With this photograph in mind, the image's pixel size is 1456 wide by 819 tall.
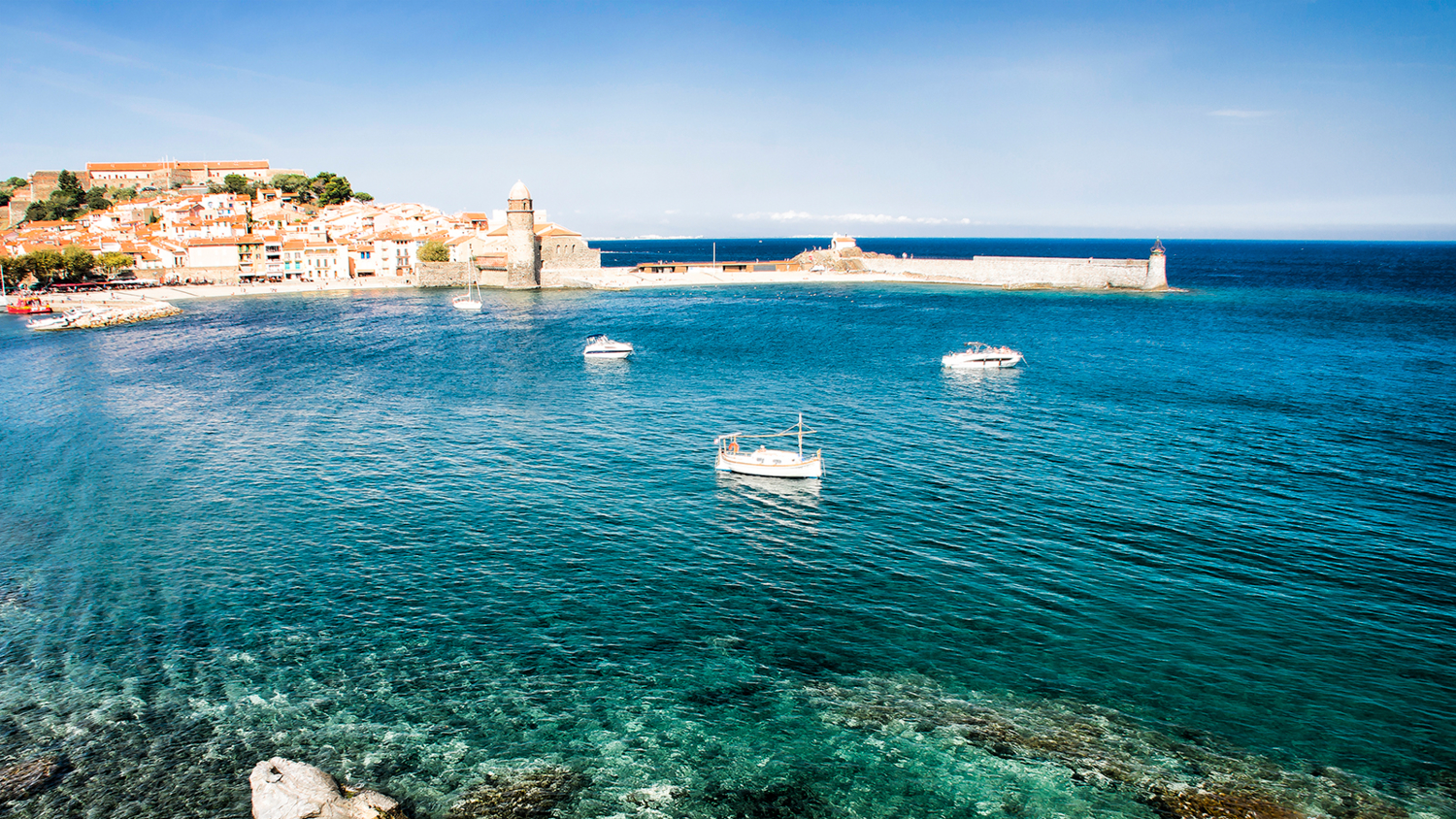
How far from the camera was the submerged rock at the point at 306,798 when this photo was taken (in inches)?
480

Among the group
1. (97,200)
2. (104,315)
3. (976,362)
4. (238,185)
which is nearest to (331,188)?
(238,185)

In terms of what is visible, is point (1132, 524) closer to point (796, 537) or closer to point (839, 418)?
point (796, 537)

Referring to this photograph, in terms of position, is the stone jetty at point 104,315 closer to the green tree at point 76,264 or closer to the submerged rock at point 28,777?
the green tree at point 76,264

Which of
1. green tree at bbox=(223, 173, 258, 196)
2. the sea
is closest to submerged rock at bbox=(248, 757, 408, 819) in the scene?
the sea

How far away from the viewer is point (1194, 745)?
14.7 metres

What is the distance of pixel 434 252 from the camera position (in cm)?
11988

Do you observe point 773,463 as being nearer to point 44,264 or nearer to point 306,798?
point 306,798

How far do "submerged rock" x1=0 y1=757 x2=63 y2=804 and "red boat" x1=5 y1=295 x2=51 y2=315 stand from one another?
92420 millimetres

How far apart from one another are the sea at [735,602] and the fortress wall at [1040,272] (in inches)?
2558

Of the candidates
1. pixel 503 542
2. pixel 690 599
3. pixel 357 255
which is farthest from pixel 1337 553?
pixel 357 255

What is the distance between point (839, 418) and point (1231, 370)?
31.2 m

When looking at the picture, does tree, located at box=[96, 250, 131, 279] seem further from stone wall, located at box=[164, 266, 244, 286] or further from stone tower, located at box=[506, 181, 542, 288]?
stone tower, located at box=[506, 181, 542, 288]

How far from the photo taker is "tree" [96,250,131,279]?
101000mm

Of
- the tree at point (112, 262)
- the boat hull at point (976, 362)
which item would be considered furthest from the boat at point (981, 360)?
the tree at point (112, 262)
